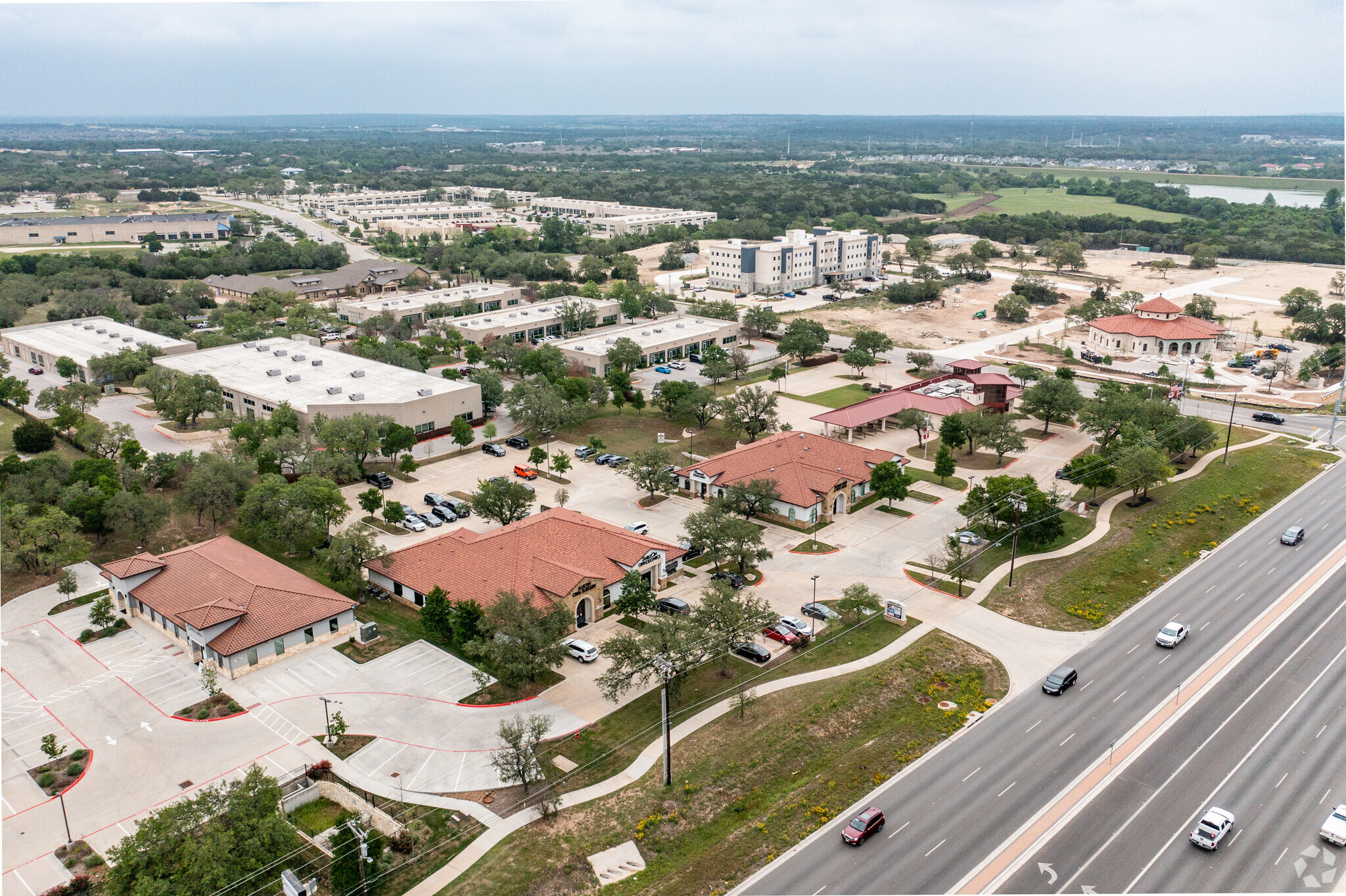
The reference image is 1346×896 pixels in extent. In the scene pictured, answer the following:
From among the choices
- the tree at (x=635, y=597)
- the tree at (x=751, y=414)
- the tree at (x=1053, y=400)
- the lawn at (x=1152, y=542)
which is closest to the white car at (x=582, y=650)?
the tree at (x=635, y=597)

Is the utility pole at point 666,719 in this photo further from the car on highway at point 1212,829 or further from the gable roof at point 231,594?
the car on highway at point 1212,829

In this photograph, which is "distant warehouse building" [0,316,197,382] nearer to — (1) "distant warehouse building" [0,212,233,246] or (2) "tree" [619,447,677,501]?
(2) "tree" [619,447,677,501]

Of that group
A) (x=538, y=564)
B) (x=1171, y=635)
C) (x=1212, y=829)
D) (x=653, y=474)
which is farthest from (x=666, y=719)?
(x=653, y=474)

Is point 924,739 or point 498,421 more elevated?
point 498,421

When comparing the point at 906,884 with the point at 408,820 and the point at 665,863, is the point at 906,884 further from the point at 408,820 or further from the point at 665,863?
the point at 408,820

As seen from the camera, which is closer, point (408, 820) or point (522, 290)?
point (408, 820)

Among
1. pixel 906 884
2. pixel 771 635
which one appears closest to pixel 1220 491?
pixel 771 635

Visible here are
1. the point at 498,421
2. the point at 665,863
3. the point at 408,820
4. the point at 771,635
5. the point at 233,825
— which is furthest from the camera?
the point at 498,421

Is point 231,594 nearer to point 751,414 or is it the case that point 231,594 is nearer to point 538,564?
point 538,564
